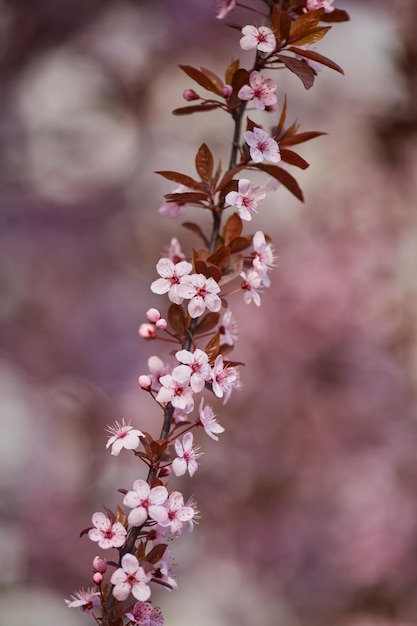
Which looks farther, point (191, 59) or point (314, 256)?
point (191, 59)

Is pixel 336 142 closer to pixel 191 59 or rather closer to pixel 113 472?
pixel 191 59

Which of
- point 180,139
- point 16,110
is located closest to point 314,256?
point 180,139

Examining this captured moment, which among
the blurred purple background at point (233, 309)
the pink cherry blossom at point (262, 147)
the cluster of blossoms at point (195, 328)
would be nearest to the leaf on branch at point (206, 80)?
the cluster of blossoms at point (195, 328)

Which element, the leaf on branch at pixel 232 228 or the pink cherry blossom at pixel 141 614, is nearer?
the pink cherry blossom at pixel 141 614

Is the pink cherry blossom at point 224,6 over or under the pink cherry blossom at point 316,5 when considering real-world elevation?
over

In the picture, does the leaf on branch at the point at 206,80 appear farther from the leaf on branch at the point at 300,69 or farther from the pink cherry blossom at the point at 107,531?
the pink cherry blossom at the point at 107,531

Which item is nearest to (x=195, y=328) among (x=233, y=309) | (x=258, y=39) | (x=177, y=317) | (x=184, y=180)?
(x=177, y=317)

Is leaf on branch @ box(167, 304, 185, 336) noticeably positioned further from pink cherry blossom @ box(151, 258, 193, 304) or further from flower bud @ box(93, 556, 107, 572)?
flower bud @ box(93, 556, 107, 572)
